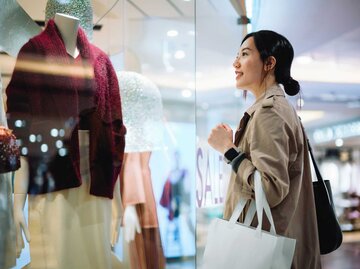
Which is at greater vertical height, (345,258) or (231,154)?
(231,154)

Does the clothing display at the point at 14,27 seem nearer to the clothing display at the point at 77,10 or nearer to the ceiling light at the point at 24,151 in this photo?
the clothing display at the point at 77,10

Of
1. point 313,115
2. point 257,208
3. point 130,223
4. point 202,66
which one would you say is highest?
point 202,66

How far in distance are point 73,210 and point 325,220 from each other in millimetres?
854

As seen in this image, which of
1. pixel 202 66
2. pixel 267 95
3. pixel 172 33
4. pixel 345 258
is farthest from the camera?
pixel 345 258

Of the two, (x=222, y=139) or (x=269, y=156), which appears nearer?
(x=269, y=156)

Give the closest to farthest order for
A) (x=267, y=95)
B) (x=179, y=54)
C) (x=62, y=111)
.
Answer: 1. (x=62, y=111)
2. (x=267, y=95)
3. (x=179, y=54)

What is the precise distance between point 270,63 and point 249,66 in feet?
0.24

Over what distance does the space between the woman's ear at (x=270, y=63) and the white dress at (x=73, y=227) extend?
0.66 meters

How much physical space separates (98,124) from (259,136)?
1.74ft

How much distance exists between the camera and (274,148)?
131 centimetres

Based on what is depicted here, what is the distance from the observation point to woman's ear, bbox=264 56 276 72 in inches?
59.4

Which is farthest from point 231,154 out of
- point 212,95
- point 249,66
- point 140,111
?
point 212,95

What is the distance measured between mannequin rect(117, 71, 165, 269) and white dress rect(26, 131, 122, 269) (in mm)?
218

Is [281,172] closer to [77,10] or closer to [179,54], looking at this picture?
[77,10]
